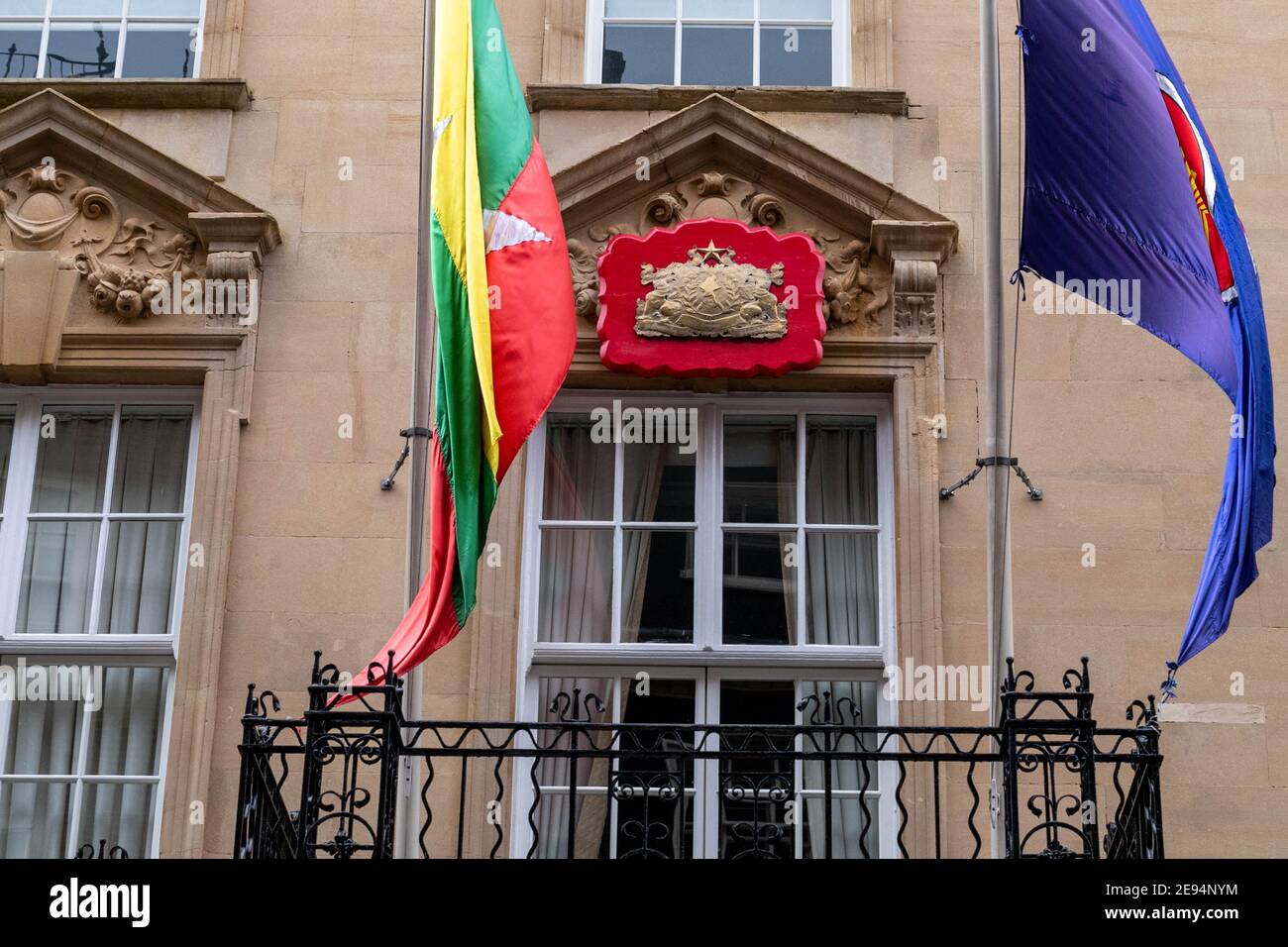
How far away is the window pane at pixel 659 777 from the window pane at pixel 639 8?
3.71 m

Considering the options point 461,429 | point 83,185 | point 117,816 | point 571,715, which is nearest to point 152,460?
point 83,185

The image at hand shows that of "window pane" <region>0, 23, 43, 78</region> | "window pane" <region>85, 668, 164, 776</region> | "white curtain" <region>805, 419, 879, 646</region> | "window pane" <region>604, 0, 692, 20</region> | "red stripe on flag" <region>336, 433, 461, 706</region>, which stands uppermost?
"window pane" <region>604, 0, 692, 20</region>

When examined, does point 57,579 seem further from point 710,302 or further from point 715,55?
point 715,55

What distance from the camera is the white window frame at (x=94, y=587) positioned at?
1016 centimetres

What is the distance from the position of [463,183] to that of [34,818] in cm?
347

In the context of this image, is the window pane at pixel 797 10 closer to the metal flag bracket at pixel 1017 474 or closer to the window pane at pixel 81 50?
the metal flag bracket at pixel 1017 474

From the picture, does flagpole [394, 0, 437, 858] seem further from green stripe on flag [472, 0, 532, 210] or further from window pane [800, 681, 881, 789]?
window pane [800, 681, 881, 789]

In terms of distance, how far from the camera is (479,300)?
29.2ft

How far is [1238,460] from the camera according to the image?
8891 mm

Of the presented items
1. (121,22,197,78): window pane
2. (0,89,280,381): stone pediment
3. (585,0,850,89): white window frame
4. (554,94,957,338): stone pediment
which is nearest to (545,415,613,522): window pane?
(554,94,957,338): stone pediment

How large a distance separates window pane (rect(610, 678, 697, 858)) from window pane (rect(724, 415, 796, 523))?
0.91m

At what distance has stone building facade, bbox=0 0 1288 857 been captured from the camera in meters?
10.1
